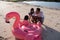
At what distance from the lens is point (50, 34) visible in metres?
6.09

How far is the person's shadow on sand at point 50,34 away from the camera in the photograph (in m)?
5.78

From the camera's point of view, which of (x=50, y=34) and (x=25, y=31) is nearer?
(x=25, y=31)

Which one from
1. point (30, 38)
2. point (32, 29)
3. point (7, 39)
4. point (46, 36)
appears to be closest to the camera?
point (30, 38)

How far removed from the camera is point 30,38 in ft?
14.9

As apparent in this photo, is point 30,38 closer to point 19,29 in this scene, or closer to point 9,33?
point 19,29

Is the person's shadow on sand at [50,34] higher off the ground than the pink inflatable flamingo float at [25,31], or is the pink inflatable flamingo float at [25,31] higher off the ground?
the pink inflatable flamingo float at [25,31]

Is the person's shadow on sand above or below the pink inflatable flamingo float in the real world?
→ below

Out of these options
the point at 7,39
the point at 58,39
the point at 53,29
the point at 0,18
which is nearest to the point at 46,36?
the point at 58,39

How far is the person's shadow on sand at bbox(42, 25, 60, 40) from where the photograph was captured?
5.78 m

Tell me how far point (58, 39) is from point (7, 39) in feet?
5.16

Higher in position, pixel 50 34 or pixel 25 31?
pixel 25 31

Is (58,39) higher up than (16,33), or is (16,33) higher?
(16,33)

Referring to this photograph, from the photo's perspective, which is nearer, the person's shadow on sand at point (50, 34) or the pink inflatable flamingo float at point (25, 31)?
the pink inflatable flamingo float at point (25, 31)

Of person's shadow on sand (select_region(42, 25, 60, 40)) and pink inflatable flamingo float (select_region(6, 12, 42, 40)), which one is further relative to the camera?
person's shadow on sand (select_region(42, 25, 60, 40))
